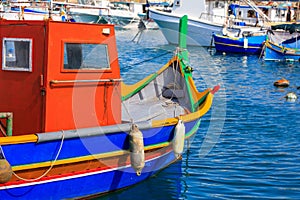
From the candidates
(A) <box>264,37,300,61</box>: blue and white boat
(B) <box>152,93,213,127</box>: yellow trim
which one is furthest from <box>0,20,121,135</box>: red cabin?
(A) <box>264,37,300,61</box>: blue and white boat

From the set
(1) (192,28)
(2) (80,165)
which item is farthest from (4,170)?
(1) (192,28)

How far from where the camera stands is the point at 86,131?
30.2 ft

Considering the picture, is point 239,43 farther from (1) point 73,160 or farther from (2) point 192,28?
(1) point 73,160

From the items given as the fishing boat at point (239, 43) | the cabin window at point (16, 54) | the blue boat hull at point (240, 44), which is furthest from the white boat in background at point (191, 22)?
the cabin window at point (16, 54)

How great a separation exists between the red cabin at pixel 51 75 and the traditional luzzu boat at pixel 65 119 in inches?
0.7

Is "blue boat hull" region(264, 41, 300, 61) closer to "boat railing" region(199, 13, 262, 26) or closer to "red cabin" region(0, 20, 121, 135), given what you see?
"boat railing" region(199, 13, 262, 26)

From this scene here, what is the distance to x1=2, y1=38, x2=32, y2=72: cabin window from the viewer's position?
31.0 feet

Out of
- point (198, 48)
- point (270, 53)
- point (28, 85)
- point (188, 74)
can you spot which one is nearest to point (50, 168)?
point (28, 85)

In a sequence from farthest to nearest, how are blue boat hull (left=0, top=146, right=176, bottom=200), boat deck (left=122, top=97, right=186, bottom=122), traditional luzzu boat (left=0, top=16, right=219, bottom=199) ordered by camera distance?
boat deck (left=122, top=97, right=186, bottom=122), blue boat hull (left=0, top=146, right=176, bottom=200), traditional luzzu boat (left=0, top=16, right=219, bottom=199)

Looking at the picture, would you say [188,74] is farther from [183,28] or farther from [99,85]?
[99,85]

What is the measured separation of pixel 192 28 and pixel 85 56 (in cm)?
3871

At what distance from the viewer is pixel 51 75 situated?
367 inches

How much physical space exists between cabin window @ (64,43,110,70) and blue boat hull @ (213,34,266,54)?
33.9 metres

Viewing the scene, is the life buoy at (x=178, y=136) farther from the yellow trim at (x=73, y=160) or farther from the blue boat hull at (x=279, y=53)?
the blue boat hull at (x=279, y=53)
